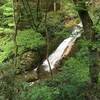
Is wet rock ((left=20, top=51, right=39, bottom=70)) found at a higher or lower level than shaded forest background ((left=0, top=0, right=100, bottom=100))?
lower

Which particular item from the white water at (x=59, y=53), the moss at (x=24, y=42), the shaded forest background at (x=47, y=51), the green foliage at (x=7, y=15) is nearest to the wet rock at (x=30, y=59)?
the white water at (x=59, y=53)

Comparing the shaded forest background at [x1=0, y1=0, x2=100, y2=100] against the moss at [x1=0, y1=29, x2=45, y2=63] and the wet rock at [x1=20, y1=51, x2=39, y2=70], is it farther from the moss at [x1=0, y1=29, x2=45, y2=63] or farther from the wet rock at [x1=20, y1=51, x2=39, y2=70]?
the wet rock at [x1=20, y1=51, x2=39, y2=70]

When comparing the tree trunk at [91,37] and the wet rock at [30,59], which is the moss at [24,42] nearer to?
the tree trunk at [91,37]

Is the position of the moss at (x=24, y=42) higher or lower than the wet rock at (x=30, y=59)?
higher

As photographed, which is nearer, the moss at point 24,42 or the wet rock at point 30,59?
the moss at point 24,42

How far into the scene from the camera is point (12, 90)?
237 inches

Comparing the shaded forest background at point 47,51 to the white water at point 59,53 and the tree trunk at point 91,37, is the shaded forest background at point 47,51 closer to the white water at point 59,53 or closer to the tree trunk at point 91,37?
the tree trunk at point 91,37

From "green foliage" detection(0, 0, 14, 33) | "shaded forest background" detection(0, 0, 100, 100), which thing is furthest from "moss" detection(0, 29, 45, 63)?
"green foliage" detection(0, 0, 14, 33)

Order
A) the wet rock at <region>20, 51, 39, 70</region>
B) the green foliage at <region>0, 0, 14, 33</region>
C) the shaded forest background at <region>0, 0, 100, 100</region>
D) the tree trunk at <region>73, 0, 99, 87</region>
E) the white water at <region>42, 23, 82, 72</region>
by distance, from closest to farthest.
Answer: the shaded forest background at <region>0, 0, 100, 100</region>, the tree trunk at <region>73, 0, 99, 87</region>, the green foliage at <region>0, 0, 14, 33</region>, the white water at <region>42, 23, 82, 72</region>, the wet rock at <region>20, 51, 39, 70</region>

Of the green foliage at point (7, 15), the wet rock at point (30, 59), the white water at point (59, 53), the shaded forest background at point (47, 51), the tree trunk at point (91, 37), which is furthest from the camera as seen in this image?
the wet rock at point (30, 59)

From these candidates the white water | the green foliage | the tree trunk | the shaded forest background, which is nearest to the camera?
the shaded forest background

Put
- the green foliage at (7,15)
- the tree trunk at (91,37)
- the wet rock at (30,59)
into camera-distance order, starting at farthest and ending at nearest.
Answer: the wet rock at (30,59)
the green foliage at (7,15)
the tree trunk at (91,37)

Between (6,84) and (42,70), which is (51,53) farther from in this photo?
(6,84)

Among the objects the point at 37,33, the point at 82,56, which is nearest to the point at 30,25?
the point at 37,33
